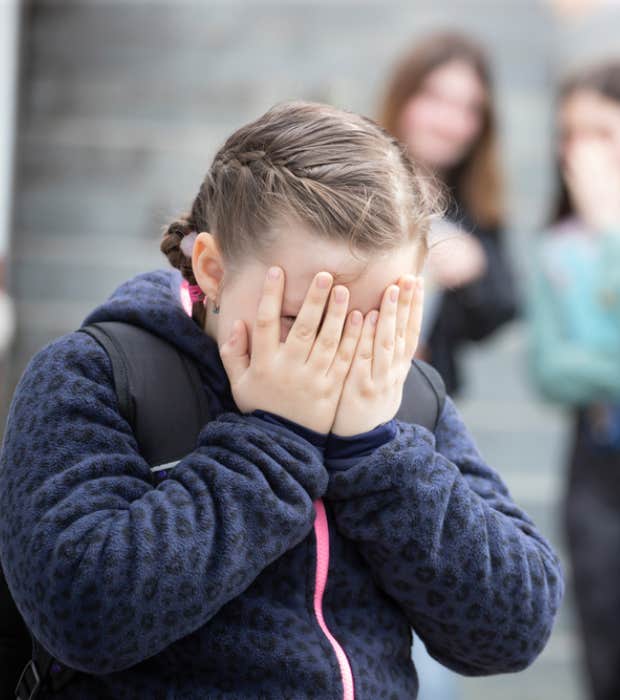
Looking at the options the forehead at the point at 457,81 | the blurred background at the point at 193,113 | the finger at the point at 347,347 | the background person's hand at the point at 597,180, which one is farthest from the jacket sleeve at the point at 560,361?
the finger at the point at 347,347

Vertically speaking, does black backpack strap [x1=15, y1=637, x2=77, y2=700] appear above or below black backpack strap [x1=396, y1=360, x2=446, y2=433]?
below

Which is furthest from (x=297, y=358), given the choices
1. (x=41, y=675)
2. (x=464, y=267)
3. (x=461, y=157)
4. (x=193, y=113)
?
(x=193, y=113)

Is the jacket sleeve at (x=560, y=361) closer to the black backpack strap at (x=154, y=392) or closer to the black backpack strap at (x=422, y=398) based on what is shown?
the black backpack strap at (x=422, y=398)

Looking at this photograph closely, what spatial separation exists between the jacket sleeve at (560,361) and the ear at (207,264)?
207cm

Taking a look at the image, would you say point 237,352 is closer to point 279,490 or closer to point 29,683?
point 279,490

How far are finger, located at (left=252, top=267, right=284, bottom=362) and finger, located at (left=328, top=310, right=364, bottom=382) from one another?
67mm

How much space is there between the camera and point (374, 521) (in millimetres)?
1169

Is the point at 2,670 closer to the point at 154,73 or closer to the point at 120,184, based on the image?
the point at 120,184

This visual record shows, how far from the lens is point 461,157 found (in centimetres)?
328

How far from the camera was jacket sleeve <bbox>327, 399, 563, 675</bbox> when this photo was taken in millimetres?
1163

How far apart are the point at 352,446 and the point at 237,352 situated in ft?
0.52

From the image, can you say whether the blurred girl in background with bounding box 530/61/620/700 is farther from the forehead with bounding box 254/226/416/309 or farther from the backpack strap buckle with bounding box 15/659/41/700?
the backpack strap buckle with bounding box 15/659/41/700

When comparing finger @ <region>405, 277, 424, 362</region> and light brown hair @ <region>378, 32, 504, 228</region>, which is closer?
finger @ <region>405, 277, 424, 362</region>

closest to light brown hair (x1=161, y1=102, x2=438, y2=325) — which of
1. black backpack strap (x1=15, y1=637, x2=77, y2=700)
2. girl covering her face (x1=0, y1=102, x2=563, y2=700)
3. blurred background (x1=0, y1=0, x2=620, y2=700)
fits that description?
girl covering her face (x1=0, y1=102, x2=563, y2=700)
